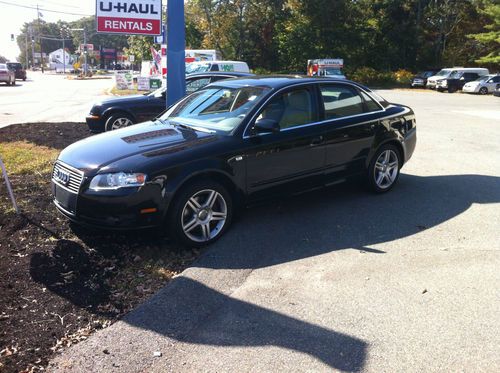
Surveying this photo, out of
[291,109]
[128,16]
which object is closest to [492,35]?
[128,16]

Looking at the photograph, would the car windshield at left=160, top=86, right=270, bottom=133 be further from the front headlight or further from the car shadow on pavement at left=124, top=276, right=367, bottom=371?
the car shadow on pavement at left=124, top=276, right=367, bottom=371

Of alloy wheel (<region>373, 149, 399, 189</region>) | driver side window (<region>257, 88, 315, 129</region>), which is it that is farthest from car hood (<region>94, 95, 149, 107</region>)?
alloy wheel (<region>373, 149, 399, 189</region>)

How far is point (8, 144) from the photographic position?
976 cm

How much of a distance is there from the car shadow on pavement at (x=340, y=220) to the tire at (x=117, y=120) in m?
5.76

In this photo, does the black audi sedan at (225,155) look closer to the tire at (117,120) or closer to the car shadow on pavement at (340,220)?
the car shadow on pavement at (340,220)

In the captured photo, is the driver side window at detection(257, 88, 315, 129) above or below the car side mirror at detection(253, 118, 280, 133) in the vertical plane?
above

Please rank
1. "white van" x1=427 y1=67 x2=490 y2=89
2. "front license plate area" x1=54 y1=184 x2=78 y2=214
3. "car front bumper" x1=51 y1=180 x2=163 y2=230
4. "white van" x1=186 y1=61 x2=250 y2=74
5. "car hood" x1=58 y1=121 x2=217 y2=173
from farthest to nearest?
"white van" x1=427 y1=67 x2=490 y2=89 → "white van" x1=186 y1=61 x2=250 y2=74 → "car hood" x1=58 y1=121 x2=217 y2=173 → "front license plate area" x1=54 y1=184 x2=78 y2=214 → "car front bumper" x1=51 y1=180 x2=163 y2=230

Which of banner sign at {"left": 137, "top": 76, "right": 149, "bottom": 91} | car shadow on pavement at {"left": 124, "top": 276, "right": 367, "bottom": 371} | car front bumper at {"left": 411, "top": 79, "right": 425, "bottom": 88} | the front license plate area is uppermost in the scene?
car front bumper at {"left": 411, "top": 79, "right": 425, "bottom": 88}

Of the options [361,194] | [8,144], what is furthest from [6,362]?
[8,144]

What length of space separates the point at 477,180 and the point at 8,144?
890 cm

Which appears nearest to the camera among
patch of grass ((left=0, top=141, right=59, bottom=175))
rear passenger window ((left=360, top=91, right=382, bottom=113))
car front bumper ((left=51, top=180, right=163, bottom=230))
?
car front bumper ((left=51, top=180, right=163, bottom=230))

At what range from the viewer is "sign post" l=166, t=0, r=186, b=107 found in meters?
7.83

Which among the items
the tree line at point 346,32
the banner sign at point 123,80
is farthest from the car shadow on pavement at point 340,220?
the tree line at point 346,32

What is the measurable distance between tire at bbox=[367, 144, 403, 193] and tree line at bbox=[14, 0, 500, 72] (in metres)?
42.8
